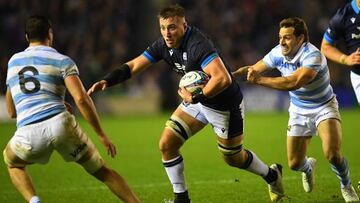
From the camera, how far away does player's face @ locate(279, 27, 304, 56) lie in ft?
25.7

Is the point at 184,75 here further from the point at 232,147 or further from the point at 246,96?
the point at 246,96

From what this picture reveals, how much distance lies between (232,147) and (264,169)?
2.03 ft

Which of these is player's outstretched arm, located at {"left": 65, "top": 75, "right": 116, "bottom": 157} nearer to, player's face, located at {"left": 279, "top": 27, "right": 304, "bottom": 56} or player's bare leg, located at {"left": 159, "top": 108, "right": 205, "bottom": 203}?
player's bare leg, located at {"left": 159, "top": 108, "right": 205, "bottom": 203}

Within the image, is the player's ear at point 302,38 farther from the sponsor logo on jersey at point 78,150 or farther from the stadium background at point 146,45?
the stadium background at point 146,45

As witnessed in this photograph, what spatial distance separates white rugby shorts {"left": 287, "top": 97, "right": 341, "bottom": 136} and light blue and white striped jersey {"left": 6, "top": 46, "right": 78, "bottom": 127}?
2.84 m

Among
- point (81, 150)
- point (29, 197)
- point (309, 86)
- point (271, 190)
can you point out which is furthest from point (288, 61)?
point (29, 197)

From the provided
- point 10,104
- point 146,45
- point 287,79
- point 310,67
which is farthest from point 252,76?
point 146,45

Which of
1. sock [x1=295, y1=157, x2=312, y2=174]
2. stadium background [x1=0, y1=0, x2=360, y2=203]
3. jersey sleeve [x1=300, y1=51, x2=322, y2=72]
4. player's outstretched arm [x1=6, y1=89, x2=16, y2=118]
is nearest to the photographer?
player's outstretched arm [x1=6, y1=89, x2=16, y2=118]

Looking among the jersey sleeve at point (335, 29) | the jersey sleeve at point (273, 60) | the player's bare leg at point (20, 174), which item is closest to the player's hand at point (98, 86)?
the player's bare leg at point (20, 174)

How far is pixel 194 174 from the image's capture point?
35.0ft

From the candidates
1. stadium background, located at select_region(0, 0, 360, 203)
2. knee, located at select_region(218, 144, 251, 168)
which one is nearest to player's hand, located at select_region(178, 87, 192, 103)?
knee, located at select_region(218, 144, 251, 168)

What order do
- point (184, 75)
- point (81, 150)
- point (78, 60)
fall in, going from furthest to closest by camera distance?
1. point (78, 60)
2. point (184, 75)
3. point (81, 150)

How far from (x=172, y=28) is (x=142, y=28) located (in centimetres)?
1743

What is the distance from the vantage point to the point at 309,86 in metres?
8.00
